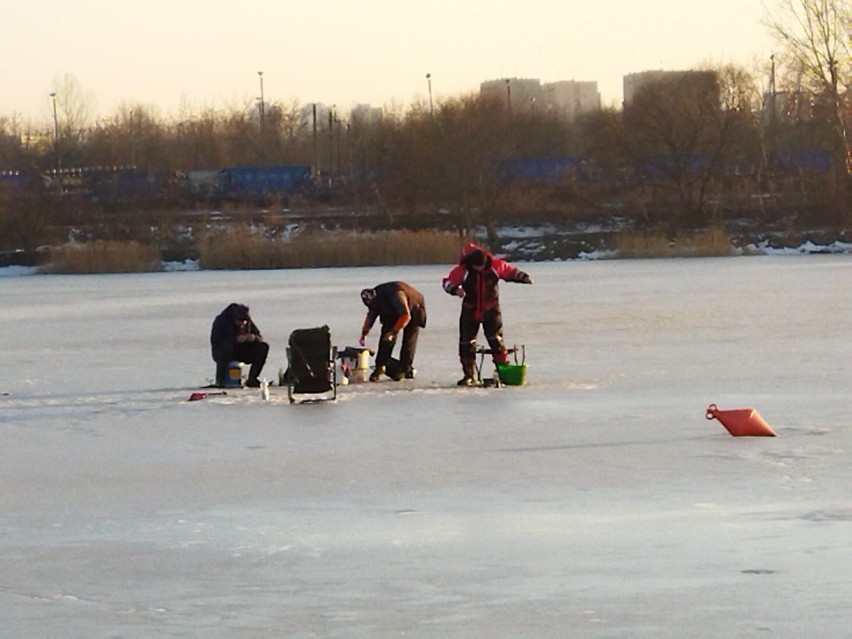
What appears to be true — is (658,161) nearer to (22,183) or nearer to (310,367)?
(22,183)

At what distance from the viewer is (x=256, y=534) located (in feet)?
22.4

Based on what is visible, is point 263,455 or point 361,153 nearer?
point 263,455

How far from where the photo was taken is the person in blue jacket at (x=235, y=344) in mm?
13312

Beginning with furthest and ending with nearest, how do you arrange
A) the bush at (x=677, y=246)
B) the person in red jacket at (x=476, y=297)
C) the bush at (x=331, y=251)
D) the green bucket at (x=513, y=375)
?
the bush at (x=677, y=246) → the bush at (x=331, y=251) → the person in red jacket at (x=476, y=297) → the green bucket at (x=513, y=375)

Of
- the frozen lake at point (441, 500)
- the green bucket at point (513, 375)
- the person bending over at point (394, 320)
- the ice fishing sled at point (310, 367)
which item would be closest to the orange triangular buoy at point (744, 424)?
the frozen lake at point (441, 500)

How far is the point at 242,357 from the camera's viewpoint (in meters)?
13.5

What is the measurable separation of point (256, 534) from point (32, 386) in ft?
25.5

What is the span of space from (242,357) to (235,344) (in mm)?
147

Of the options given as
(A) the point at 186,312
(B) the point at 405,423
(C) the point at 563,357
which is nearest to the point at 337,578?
(B) the point at 405,423

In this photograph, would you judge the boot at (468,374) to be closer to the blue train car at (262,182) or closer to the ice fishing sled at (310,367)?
the ice fishing sled at (310,367)

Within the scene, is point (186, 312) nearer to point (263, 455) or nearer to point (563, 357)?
point (563, 357)

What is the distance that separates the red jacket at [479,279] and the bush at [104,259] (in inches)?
1218

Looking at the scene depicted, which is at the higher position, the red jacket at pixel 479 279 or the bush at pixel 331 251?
the red jacket at pixel 479 279

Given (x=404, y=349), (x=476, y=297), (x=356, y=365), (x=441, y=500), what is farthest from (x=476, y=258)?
(x=441, y=500)
